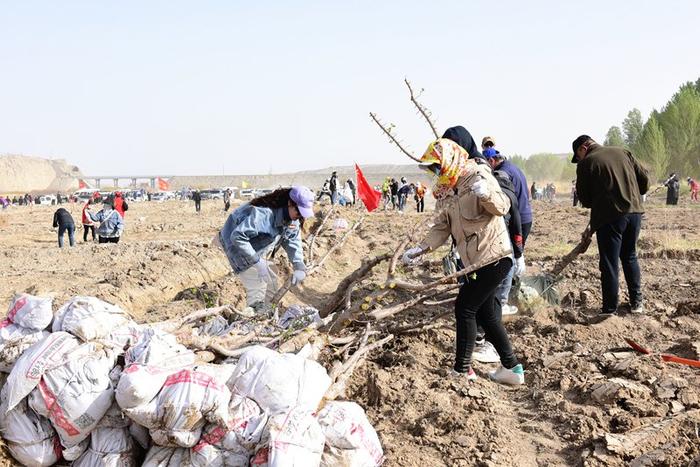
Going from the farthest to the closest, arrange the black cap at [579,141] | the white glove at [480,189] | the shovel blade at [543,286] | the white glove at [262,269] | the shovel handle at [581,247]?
the shovel handle at [581,247] < the shovel blade at [543,286] < the black cap at [579,141] < the white glove at [262,269] < the white glove at [480,189]

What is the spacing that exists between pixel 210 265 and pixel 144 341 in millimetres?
7240

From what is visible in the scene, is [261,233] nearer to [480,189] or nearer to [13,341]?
[480,189]

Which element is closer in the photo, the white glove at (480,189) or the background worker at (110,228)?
the white glove at (480,189)

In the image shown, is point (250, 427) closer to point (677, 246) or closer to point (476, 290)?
point (476, 290)

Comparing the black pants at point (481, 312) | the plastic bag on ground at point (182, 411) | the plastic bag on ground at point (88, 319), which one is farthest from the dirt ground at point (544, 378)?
the plastic bag on ground at point (88, 319)

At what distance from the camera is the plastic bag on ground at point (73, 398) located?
2.78 m

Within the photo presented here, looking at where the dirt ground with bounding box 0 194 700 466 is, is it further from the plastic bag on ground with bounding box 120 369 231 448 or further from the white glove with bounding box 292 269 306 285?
the plastic bag on ground with bounding box 120 369 231 448

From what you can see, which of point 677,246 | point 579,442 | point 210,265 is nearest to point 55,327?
point 579,442

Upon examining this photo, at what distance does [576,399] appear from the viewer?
12.8ft

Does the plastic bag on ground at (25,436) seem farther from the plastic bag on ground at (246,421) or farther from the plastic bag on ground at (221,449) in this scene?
the plastic bag on ground at (246,421)

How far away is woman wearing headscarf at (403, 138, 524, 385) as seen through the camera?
3.93m

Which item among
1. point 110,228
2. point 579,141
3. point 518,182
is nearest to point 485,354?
point 518,182

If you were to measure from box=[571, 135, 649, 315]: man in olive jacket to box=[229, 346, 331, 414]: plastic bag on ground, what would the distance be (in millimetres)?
3432

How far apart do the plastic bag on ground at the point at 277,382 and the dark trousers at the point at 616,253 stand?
3.43m
